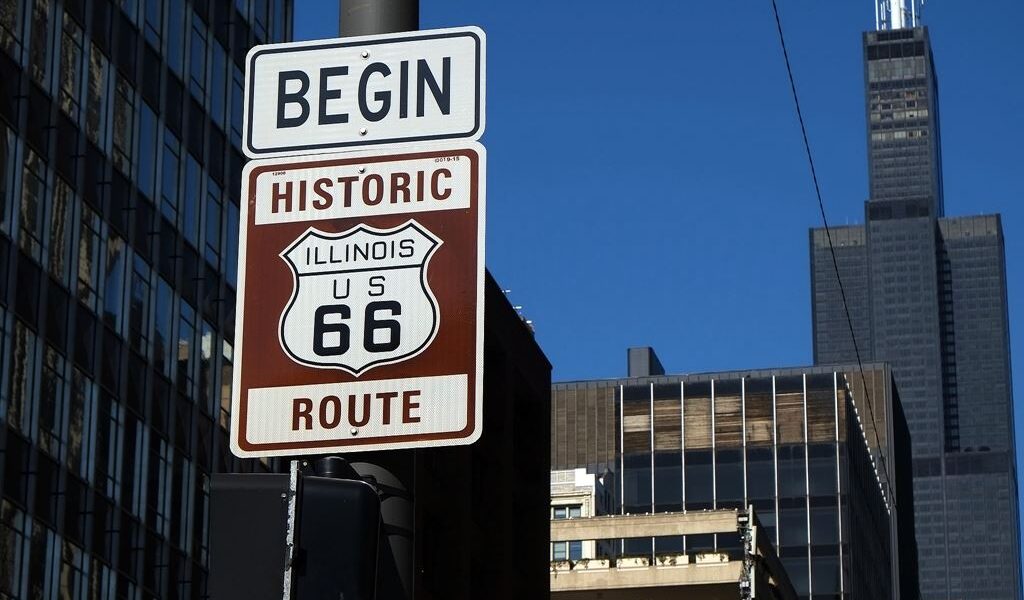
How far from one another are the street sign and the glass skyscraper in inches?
1414

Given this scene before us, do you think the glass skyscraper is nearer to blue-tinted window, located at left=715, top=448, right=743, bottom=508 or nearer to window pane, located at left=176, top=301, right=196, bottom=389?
window pane, located at left=176, top=301, right=196, bottom=389

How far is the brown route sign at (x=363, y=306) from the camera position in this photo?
6.75 m

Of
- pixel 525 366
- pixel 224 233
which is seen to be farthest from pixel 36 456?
pixel 525 366

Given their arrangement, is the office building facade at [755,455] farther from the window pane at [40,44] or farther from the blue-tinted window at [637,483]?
the window pane at [40,44]

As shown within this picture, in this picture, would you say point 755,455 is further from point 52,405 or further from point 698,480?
point 52,405

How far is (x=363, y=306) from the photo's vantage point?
6793 millimetres

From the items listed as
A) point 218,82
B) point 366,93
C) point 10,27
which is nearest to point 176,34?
point 218,82

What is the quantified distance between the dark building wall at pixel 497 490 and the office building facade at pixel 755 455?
223 ft

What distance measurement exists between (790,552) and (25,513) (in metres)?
107

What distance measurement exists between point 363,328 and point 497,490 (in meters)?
64.1

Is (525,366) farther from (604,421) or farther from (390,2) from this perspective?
(604,421)

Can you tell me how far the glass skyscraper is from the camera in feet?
146

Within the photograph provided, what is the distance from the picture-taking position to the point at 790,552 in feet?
479

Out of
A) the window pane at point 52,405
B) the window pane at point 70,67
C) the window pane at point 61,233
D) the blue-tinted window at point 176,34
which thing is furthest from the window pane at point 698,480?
the window pane at point 52,405
